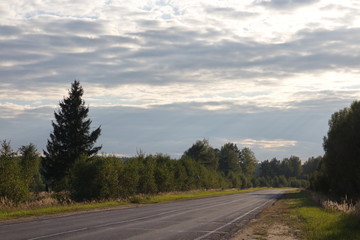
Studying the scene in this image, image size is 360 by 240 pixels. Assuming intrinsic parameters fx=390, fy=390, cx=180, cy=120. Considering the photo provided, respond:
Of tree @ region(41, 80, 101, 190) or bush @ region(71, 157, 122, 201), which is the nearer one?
bush @ region(71, 157, 122, 201)

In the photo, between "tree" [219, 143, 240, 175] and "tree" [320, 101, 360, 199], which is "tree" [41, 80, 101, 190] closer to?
"tree" [320, 101, 360, 199]

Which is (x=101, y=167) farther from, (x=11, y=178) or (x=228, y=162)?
(x=228, y=162)

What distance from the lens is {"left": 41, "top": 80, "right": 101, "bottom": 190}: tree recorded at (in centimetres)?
5562

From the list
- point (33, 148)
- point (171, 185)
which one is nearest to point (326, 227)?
point (33, 148)

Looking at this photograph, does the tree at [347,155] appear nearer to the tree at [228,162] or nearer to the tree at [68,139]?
the tree at [68,139]

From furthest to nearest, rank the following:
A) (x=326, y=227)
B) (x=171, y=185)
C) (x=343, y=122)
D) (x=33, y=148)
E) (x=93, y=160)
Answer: (x=171, y=185) → (x=33, y=148) → (x=343, y=122) → (x=93, y=160) → (x=326, y=227)

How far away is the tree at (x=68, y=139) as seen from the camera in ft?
182

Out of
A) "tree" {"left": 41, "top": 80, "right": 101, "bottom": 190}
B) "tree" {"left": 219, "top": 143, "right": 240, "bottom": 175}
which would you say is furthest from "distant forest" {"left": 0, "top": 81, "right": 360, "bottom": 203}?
"tree" {"left": 219, "top": 143, "right": 240, "bottom": 175}

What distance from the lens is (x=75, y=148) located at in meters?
56.3

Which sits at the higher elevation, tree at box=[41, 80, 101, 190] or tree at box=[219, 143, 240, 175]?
tree at box=[41, 80, 101, 190]

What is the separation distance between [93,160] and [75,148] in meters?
19.2

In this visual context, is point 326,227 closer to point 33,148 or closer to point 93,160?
point 93,160

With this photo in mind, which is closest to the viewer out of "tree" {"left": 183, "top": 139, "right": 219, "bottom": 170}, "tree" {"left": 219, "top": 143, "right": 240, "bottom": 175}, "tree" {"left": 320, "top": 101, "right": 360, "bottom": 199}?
"tree" {"left": 320, "top": 101, "right": 360, "bottom": 199}

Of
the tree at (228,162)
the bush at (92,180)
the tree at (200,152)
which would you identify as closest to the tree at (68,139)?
the bush at (92,180)
